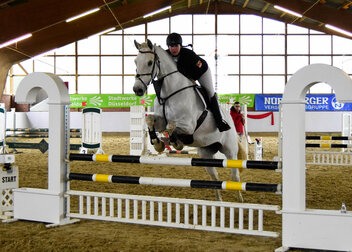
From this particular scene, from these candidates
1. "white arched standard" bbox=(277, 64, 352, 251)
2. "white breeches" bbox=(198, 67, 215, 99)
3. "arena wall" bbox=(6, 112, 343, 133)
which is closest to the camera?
"white arched standard" bbox=(277, 64, 352, 251)

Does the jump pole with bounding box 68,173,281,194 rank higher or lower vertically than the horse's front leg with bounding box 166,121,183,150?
lower

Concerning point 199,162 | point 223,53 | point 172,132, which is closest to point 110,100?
point 223,53

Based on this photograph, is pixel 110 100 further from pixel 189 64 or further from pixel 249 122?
pixel 189 64

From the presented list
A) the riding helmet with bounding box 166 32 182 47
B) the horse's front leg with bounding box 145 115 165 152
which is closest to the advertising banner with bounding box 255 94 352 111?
the riding helmet with bounding box 166 32 182 47

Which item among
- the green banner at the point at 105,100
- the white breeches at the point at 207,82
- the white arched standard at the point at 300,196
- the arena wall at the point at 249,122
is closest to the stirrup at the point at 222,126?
the white breeches at the point at 207,82

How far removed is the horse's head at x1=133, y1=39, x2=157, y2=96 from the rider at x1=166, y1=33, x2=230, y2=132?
277 mm

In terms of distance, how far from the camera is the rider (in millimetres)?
3305

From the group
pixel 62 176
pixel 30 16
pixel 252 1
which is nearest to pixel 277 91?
pixel 252 1

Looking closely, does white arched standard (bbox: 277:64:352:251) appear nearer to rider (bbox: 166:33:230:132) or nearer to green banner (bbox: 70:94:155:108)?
rider (bbox: 166:33:230:132)

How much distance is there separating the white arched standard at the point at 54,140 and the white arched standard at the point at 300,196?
1.72m

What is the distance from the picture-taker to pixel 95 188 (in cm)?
478

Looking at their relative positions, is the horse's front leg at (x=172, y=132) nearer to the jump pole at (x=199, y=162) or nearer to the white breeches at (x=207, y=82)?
A: the jump pole at (x=199, y=162)

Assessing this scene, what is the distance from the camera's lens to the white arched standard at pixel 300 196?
2.27m

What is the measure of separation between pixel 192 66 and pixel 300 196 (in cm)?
150
